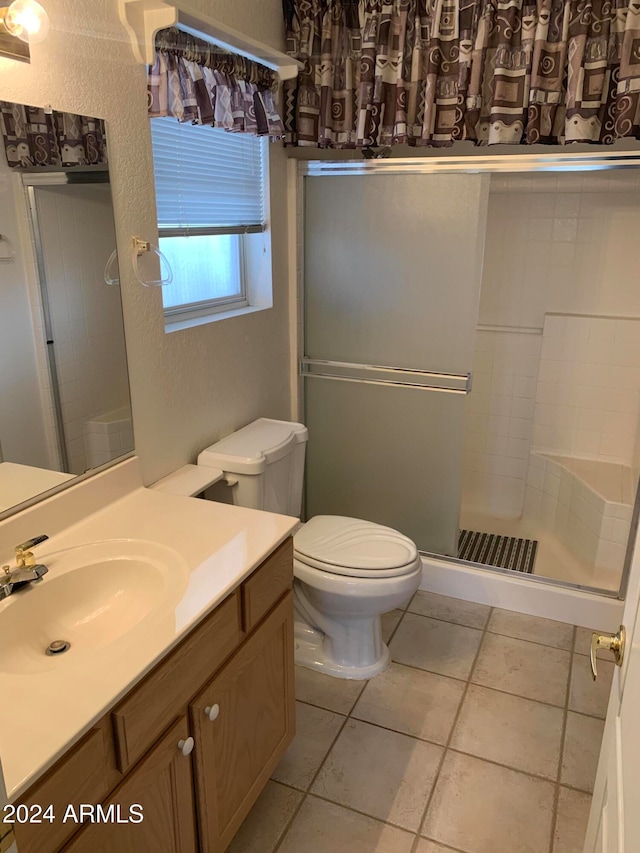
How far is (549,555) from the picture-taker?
3.29m

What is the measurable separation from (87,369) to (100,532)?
430mm

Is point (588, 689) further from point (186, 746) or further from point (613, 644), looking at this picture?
point (186, 746)

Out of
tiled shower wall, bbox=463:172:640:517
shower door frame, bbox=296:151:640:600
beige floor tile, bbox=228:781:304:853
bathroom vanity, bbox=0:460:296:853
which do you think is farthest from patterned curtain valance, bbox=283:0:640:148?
beige floor tile, bbox=228:781:304:853

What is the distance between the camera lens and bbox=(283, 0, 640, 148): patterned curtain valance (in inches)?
82.4

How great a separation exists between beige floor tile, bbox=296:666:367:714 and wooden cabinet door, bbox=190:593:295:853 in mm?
411

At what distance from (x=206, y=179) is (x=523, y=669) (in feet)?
6.97

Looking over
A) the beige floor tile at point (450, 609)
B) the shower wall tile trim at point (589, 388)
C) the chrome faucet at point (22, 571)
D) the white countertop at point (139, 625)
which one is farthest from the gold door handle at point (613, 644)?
the shower wall tile trim at point (589, 388)

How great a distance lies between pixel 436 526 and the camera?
2895 millimetres

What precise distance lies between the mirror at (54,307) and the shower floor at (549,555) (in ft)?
6.74

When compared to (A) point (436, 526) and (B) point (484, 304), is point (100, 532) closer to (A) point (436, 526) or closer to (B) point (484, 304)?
(A) point (436, 526)

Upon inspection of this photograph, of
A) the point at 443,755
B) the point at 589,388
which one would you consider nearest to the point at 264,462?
the point at 443,755

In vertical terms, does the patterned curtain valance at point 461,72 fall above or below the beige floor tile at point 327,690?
above

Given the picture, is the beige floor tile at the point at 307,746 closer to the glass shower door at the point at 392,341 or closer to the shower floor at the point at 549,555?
the glass shower door at the point at 392,341

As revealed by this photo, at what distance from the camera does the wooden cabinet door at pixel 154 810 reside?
115 centimetres
